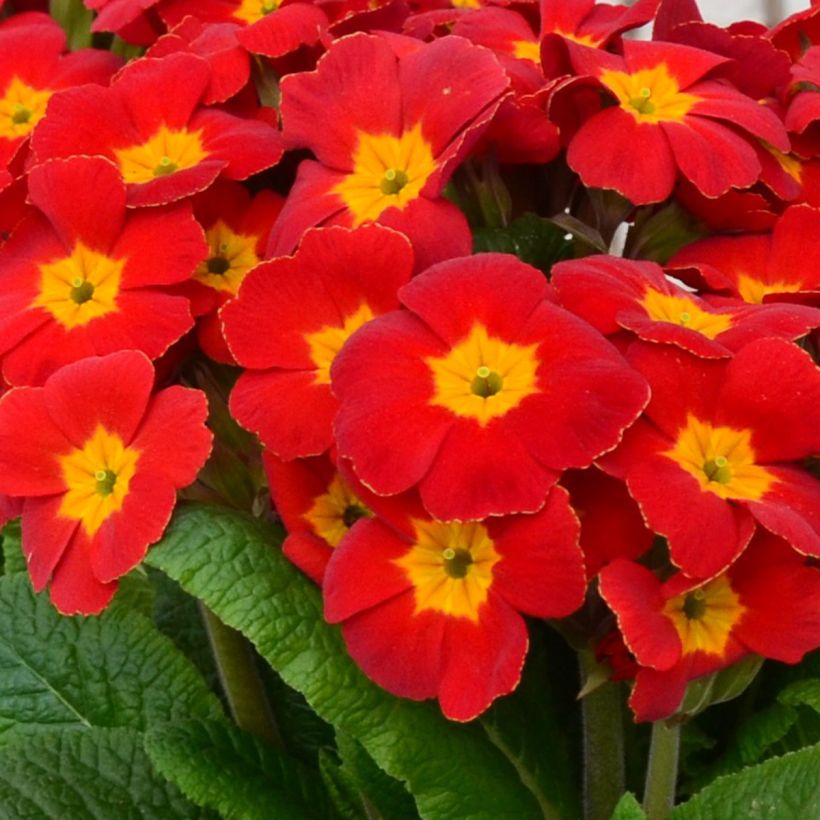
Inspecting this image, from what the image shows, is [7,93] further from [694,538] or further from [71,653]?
[694,538]

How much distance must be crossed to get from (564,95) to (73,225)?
30 cm

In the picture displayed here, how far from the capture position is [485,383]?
690 millimetres

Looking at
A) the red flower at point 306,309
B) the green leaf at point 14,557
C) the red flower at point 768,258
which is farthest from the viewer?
the green leaf at point 14,557

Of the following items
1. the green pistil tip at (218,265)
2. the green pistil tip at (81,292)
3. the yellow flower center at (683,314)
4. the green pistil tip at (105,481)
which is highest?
the yellow flower center at (683,314)

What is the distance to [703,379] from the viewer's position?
0.68m

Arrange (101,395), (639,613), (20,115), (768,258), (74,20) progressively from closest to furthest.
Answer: (639,613) < (101,395) < (768,258) < (20,115) < (74,20)

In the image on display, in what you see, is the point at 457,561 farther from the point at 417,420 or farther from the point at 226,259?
the point at 226,259

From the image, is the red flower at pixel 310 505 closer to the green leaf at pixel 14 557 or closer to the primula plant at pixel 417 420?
the primula plant at pixel 417 420

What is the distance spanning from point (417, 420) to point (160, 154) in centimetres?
33

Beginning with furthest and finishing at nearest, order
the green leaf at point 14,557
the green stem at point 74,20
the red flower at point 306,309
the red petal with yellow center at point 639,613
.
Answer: the green stem at point 74,20 < the green leaf at point 14,557 < the red flower at point 306,309 < the red petal with yellow center at point 639,613

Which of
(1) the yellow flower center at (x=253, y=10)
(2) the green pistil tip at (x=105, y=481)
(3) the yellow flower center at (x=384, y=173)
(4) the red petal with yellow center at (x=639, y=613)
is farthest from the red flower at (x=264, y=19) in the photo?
(4) the red petal with yellow center at (x=639, y=613)

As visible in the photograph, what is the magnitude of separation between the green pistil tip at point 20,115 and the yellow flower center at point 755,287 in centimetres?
54

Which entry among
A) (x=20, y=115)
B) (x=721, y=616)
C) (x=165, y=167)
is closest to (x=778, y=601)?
(x=721, y=616)

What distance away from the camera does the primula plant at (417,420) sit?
0.67 m
